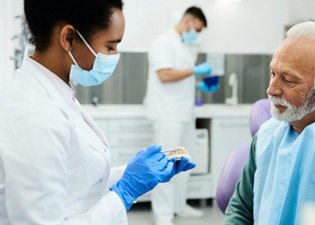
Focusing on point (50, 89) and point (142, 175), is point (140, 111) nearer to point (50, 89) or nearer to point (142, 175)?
point (142, 175)

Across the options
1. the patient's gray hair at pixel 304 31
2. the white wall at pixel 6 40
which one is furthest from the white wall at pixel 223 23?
the patient's gray hair at pixel 304 31

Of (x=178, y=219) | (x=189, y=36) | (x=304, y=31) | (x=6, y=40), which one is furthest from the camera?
(x=178, y=219)

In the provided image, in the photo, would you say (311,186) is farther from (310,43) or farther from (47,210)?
(47,210)

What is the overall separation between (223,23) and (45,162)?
11.6 feet

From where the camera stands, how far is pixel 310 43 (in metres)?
1.33

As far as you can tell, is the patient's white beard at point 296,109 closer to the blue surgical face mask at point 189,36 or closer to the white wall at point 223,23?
the blue surgical face mask at point 189,36

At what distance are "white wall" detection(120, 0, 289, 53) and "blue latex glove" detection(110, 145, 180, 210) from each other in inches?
111

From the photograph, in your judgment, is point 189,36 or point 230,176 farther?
point 189,36

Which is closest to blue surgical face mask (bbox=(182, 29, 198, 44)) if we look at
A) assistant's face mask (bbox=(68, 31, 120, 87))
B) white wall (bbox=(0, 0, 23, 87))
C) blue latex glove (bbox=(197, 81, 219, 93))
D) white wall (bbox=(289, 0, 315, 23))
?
blue latex glove (bbox=(197, 81, 219, 93))

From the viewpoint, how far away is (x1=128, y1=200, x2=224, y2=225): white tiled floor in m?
3.49

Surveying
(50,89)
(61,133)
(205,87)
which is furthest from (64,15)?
(205,87)

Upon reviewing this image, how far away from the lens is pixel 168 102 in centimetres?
334

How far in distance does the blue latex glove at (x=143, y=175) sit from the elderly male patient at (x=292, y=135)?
33cm

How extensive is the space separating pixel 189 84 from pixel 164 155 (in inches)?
81.1
